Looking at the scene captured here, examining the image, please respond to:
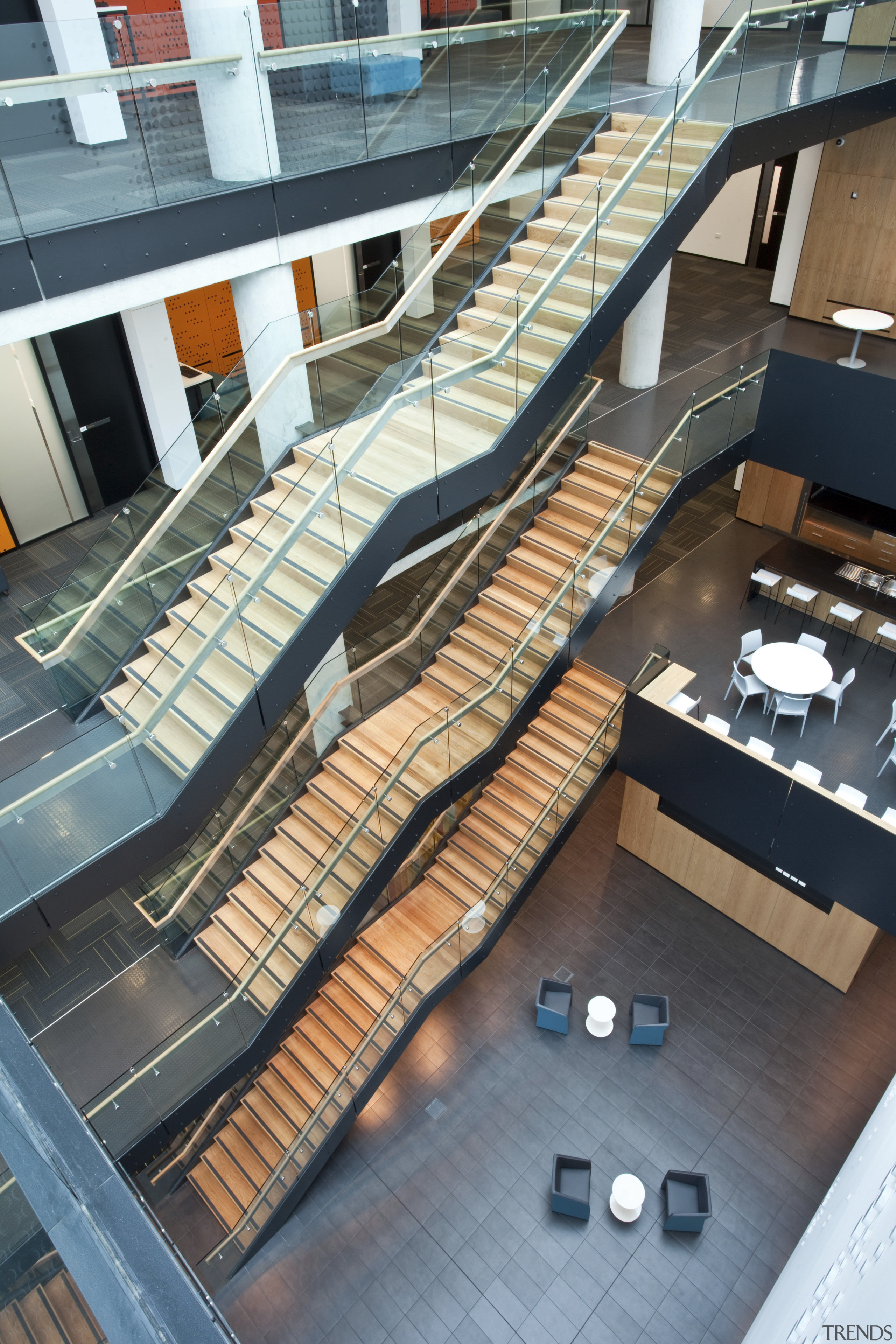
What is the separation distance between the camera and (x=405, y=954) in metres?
8.86

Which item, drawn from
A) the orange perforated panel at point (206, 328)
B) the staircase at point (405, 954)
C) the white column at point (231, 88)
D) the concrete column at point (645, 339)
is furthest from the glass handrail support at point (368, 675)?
the white column at point (231, 88)

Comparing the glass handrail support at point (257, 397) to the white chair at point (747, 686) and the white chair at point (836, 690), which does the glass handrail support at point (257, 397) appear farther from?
the white chair at point (836, 690)

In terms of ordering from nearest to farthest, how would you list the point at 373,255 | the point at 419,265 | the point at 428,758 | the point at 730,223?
1. the point at 419,265
2. the point at 428,758
3. the point at 373,255
4. the point at 730,223

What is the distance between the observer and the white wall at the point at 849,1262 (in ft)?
10.8

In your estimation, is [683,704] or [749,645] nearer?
[683,704]

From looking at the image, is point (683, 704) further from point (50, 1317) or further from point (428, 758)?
point (50, 1317)

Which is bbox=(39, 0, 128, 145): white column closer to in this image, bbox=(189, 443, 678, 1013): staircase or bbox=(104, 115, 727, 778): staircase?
bbox=(104, 115, 727, 778): staircase

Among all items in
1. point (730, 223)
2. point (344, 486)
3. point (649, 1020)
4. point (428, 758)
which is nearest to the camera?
point (344, 486)

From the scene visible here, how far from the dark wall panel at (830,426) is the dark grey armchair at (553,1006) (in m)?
6.27

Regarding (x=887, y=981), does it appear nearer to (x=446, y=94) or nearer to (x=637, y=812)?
(x=637, y=812)

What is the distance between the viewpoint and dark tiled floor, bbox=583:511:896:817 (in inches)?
334

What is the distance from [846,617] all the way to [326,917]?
646 cm

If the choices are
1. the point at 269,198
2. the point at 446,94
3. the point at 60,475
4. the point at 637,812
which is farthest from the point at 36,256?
the point at 637,812

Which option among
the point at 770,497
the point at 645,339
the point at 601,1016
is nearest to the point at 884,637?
the point at 770,497
